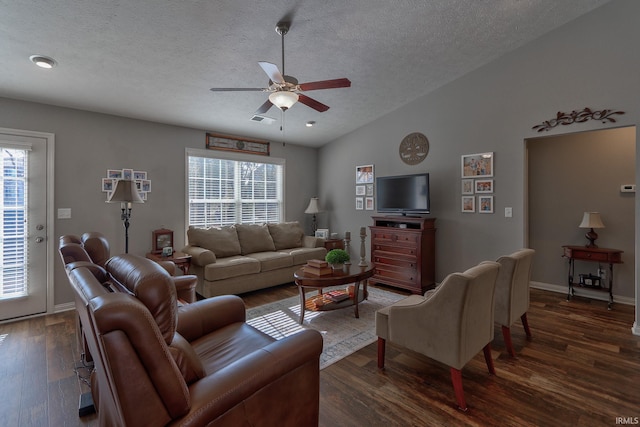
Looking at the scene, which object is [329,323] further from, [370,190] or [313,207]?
[313,207]

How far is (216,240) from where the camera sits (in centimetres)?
448

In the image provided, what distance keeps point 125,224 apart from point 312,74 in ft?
9.89

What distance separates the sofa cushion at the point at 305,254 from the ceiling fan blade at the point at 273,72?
294 centimetres

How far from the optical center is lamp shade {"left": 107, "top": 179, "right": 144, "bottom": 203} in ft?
11.3

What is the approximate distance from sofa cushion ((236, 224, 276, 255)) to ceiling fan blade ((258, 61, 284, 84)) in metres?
3.01

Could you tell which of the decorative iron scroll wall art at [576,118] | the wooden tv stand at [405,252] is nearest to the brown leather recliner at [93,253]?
the wooden tv stand at [405,252]

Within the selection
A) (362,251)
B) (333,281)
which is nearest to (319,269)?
(333,281)

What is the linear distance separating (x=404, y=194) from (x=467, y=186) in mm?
885

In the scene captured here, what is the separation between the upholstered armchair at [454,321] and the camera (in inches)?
74.4

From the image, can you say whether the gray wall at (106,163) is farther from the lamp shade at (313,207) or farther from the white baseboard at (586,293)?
the white baseboard at (586,293)

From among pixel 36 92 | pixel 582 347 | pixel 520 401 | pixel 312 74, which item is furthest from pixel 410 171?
pixel 36 92

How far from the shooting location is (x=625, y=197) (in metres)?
3.89

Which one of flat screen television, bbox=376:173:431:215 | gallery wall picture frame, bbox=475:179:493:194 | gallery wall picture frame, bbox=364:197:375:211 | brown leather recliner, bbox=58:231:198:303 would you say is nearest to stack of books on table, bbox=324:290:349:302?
brown leather recliner, bbox=58:231:198:303

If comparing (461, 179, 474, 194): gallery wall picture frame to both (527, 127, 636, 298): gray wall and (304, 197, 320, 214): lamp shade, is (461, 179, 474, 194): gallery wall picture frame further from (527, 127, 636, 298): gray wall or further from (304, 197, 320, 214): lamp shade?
(304, 197, 320, 214): lamp shade
